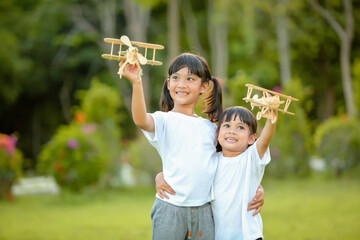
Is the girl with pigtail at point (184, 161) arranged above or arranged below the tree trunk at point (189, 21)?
below

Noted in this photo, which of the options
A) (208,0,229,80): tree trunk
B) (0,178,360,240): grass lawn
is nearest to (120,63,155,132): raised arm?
(0,178,360,240): grass lawn

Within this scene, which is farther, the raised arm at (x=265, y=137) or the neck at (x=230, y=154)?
the neck at (x=230, y=154)

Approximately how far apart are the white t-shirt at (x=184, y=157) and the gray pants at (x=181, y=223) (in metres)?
0.04

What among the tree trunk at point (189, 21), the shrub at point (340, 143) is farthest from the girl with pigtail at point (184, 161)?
the tree trunk at point (189, 21)

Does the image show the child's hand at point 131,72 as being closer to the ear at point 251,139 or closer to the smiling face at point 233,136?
the smiling face at point 233,136

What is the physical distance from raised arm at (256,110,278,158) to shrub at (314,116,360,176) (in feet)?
30.6

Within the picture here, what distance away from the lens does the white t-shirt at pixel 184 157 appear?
9.52 feet

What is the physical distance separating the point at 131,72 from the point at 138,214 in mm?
6201

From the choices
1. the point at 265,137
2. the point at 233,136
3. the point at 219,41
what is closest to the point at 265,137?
the point at 265,137

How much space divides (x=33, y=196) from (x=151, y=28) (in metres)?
12.8

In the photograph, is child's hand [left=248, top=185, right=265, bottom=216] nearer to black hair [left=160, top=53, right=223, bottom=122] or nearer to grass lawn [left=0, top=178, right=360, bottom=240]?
black hair [left=160, top=53, right=223, bottom=122]

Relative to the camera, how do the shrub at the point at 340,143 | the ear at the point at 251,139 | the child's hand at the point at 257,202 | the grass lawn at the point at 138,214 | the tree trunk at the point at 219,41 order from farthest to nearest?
the tree trunk at the point at 219,41 → the shrub at the point at 340,143 → the grass lawn at the point at 138,214 → the ear at the point at 251,139 → the child's hand at the point at 257,202

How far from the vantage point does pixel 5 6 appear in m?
20.4

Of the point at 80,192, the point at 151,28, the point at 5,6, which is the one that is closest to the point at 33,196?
the point at 80,192
